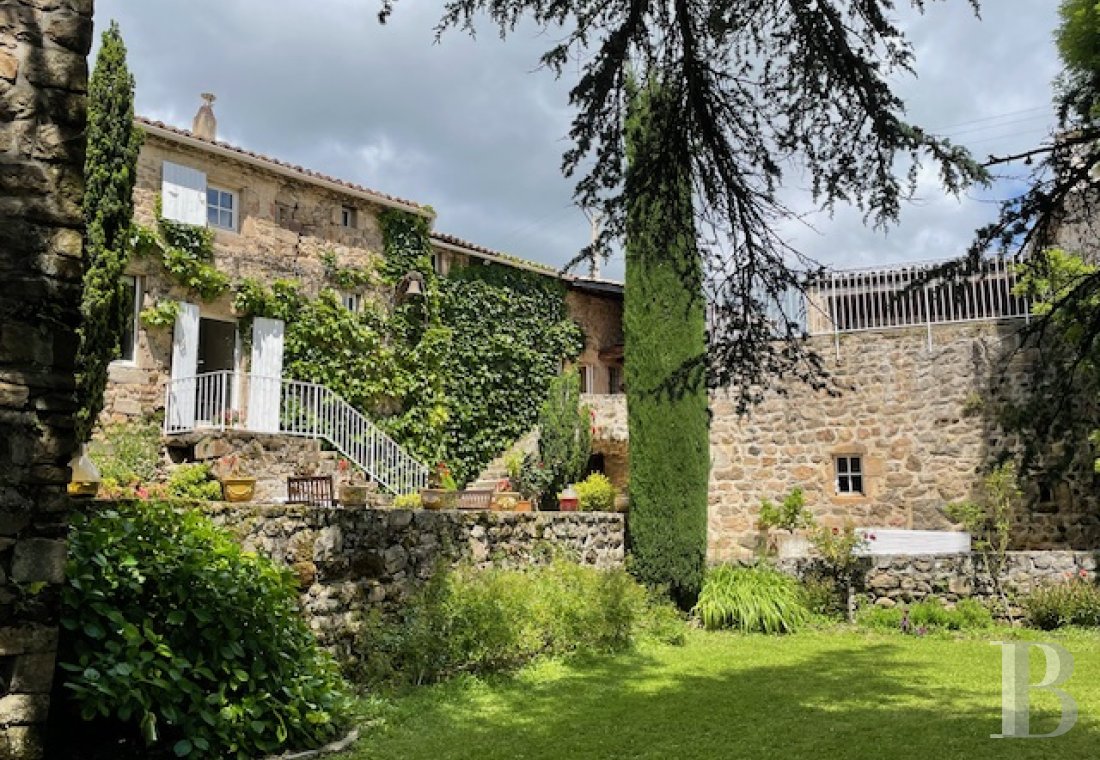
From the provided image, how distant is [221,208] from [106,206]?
15.9ft

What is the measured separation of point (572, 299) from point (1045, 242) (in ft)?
55.1

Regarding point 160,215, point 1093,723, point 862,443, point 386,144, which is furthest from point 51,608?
point 862,443

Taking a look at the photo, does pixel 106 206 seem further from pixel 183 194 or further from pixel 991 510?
pixel 991 510

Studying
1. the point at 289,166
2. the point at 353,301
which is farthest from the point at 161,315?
the point at 353,301

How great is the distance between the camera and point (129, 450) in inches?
541

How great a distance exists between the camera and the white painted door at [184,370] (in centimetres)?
1467

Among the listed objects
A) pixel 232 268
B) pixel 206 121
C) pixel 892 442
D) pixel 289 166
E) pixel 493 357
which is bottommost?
pixel 892 442

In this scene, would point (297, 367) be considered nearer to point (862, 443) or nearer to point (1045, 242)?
point (862, 443)

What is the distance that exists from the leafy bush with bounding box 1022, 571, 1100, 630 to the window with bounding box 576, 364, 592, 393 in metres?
11.4

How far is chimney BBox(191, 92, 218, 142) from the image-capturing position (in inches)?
659

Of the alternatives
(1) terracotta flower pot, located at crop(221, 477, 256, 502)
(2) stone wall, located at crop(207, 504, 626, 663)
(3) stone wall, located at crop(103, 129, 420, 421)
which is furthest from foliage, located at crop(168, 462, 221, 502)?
(2) stone wall, located at crop(207, 504, 626, 663)

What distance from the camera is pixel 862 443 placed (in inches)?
623

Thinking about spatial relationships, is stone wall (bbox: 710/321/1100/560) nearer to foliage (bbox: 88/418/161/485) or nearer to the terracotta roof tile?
the terracotta roof tile

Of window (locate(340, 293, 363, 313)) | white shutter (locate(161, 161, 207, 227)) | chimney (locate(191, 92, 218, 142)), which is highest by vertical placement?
chimney (locate(191, 92, 218, 142))
